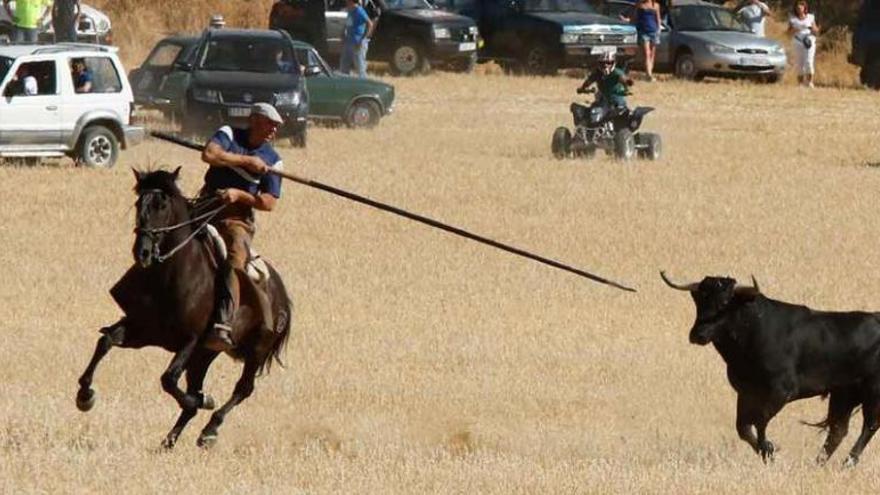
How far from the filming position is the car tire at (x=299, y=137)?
32.1 metres

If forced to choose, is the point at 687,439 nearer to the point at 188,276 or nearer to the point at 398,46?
the point at 188,276

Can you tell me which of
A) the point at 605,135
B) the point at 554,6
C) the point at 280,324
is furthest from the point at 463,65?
A: the point at 280,324

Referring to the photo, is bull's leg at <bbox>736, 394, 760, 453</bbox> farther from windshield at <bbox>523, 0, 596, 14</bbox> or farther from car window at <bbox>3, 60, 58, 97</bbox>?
windshield at <bbox>523, 0, 596, 14</bbox>

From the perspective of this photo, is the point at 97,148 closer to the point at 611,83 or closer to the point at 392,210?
the point at 611,83

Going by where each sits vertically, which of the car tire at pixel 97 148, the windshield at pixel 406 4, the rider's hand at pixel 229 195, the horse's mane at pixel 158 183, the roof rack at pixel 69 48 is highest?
the horse's mane at pixel 158 183

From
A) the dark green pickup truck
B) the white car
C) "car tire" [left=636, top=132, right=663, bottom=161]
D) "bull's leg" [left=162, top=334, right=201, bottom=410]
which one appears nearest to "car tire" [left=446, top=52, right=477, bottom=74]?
the white car

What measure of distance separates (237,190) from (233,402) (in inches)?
54.5

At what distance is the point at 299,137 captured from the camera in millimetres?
32188

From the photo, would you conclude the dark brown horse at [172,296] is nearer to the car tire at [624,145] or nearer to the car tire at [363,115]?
the car tire at [624,145]

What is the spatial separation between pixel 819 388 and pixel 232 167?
3.81m

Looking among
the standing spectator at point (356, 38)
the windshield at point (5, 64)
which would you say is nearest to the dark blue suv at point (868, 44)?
the standing spectator at point (356, 38)

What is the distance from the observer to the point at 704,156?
33562 mm

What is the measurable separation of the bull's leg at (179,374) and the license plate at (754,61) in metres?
33.0

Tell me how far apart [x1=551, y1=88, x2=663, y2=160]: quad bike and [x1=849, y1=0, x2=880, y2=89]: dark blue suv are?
12.0m
